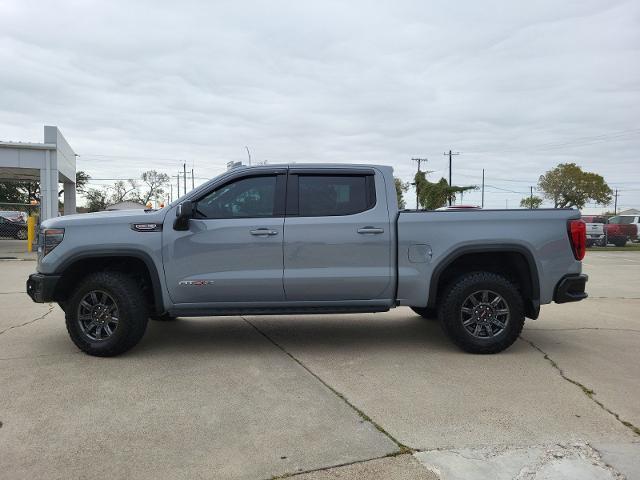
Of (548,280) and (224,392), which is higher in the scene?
(548,280)

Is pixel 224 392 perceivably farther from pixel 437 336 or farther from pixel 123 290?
pixel 437 336

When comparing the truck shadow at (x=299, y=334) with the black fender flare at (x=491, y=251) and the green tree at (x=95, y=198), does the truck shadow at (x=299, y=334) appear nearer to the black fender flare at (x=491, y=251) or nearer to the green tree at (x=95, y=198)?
the black fender flare at (x=491, y=251)

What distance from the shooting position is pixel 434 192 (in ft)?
207

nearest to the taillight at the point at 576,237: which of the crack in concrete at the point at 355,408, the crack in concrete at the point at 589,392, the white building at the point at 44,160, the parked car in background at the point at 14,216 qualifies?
the crack in concrete at the point at 589,392

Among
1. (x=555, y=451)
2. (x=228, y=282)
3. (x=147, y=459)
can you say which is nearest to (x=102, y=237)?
(x=228, y=282)

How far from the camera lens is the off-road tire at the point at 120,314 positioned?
5.32 meters

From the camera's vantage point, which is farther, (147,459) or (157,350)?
(157,350)

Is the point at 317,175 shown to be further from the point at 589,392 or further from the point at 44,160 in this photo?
the point at 44,160

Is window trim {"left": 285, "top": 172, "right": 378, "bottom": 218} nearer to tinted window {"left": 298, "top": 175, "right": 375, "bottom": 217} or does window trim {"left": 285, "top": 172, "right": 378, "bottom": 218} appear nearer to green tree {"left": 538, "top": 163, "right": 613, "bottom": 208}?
tinted window {"left": 298, "top": 175, "right": 375, "bottom": 217}

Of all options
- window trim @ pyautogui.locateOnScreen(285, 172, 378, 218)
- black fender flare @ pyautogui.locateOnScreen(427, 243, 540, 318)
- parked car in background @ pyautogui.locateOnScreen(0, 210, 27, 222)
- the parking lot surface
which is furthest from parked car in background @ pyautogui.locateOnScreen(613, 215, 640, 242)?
parked car in background @ pyautogui.locateOnScreen(0, 210, 27, 222)

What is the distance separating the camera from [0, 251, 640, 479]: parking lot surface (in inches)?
128

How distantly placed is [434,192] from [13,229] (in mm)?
45331

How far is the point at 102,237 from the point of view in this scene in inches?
211

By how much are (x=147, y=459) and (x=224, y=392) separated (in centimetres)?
119
